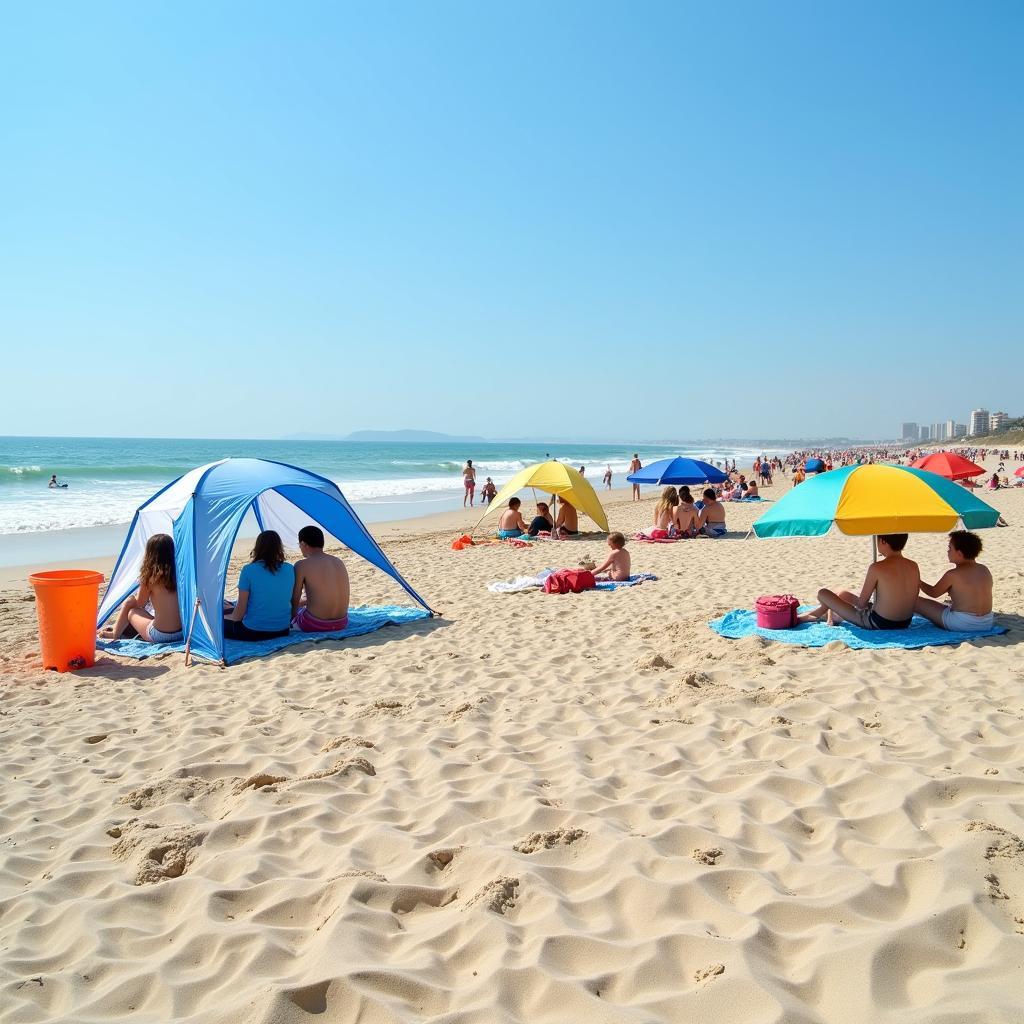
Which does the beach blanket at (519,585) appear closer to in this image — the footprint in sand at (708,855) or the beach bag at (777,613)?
the beach bag at (777,613)

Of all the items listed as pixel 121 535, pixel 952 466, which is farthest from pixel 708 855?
pixel 121 535

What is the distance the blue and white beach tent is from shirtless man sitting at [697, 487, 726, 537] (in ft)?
27.0

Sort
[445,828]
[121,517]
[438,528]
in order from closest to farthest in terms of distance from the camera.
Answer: [445,828] < [438,528] < [121,517]

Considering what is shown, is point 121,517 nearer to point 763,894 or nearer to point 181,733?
point 181,733

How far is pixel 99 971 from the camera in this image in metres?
2.52

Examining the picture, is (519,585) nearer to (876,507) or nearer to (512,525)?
(876,507)

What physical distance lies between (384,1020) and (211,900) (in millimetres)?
1005

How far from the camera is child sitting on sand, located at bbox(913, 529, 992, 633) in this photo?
6.15 metres

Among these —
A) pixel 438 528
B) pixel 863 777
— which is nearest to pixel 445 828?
pixel 863 777

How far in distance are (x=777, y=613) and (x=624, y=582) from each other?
312 centimetres

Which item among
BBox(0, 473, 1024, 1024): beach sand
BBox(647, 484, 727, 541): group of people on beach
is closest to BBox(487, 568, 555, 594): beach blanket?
BBox(0, 473, 1024, 1024): beach sand

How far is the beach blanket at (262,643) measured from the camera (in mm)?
6789

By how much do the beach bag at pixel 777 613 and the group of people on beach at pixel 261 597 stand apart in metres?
3.88

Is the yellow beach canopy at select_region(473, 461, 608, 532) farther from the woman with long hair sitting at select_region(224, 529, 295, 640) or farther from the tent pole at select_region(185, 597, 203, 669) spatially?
the tent pole at select_region(185, 597, 203, 669)
